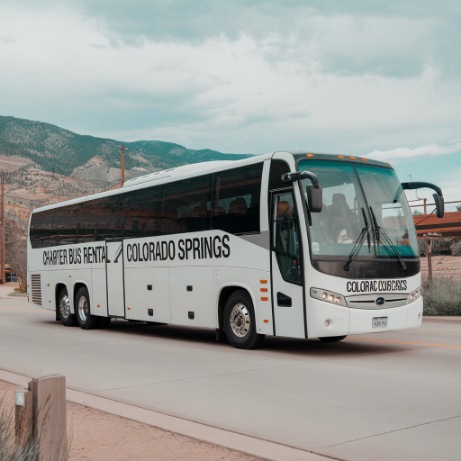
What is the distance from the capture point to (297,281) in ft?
42.0

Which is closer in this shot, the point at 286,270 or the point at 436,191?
the point at 286,270

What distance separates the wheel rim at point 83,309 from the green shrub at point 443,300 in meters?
9.61

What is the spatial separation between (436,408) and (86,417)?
3.65 m

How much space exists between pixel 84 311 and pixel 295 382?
445 inches

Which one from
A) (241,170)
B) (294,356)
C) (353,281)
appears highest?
(241,170)

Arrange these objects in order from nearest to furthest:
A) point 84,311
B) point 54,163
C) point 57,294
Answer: point 84,311 < point 57,294 < point 54,163

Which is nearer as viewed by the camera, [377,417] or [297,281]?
[377,417]

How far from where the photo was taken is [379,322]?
12906 mm

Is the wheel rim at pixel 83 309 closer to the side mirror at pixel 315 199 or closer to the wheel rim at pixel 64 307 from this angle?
the wheel rim at pixel 64 307

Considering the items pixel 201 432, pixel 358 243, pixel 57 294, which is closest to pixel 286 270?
pixel 358 243

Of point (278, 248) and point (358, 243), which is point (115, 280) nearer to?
point (278, 248)

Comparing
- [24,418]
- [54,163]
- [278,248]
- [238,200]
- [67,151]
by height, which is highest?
[67,151]

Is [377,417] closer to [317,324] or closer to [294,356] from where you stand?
[317,324]

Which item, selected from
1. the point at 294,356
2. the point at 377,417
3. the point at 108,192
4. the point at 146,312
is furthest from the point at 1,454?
the point at 108,192
